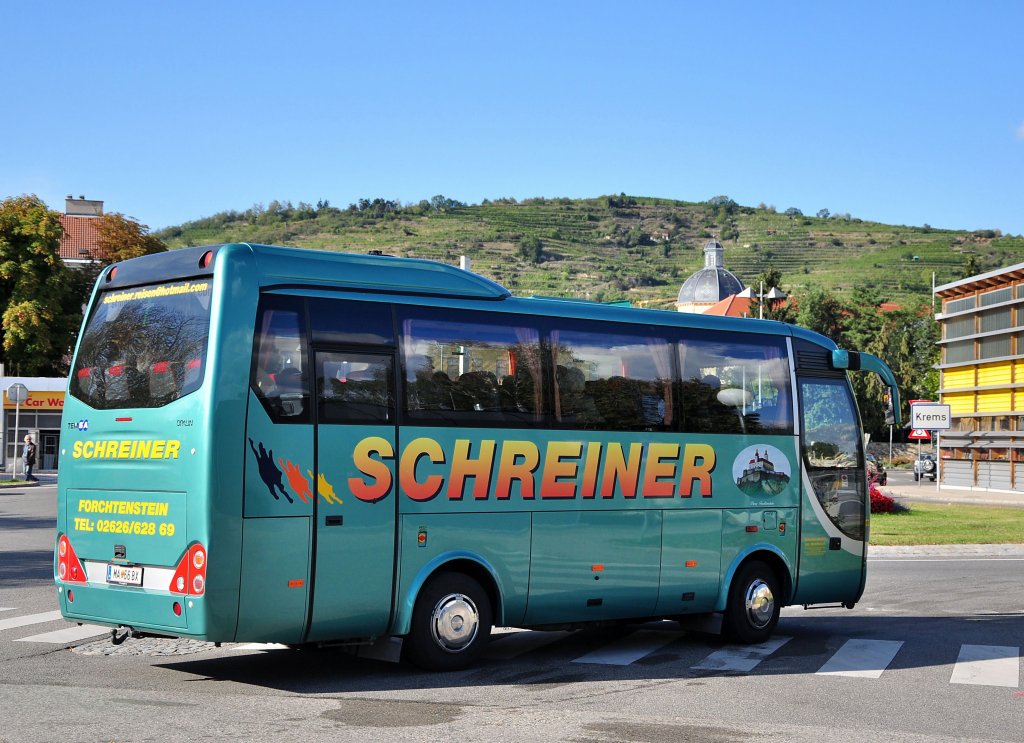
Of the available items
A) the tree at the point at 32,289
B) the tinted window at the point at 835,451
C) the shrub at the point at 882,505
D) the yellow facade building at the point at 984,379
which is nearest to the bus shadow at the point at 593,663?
the tinted window at the point at 835,451

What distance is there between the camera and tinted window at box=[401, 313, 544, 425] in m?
10.5

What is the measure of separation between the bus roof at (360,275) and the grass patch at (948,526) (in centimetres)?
1496

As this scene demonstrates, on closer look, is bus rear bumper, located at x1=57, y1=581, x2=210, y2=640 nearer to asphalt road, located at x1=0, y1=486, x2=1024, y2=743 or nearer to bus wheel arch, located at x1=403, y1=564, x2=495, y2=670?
asphalt road, located at x1=0, y1=486, x2=1024, y2=743

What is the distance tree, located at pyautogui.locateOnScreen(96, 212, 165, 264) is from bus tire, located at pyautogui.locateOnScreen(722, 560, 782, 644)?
54.5 metres

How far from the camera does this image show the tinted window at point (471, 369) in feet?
34.4

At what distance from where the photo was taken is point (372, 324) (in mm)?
10273

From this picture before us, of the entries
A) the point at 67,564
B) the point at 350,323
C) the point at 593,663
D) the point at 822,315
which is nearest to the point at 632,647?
the point at 593,663

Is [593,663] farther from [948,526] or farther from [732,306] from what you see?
[732,306]

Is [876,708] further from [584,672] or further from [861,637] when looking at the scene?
[861,637]

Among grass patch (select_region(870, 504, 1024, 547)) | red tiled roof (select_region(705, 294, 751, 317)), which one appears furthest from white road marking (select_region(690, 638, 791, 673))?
red tiled roof (select_region(705, 294, 751, 317))

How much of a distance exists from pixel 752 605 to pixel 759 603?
0.12 m

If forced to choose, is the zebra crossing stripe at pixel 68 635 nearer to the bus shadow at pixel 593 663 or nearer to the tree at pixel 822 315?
the bus shadow at pixel 593 663

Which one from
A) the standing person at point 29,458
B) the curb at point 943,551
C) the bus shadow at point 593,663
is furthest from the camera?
the standing person at point 29,458

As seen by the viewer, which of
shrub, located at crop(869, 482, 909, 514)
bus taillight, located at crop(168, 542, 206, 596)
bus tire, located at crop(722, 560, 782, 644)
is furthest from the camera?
shrub, located at crop(869, 482, 909, 514)
